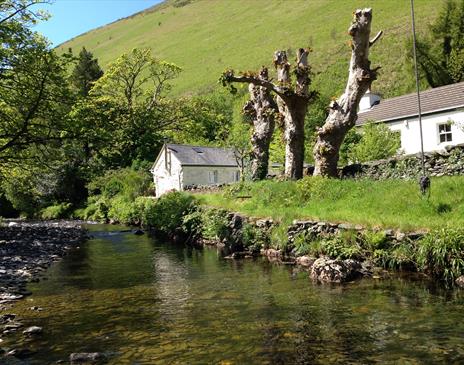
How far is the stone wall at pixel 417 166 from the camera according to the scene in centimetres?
1753

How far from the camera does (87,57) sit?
63562 millimetres

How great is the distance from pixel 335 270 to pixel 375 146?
16.5 m

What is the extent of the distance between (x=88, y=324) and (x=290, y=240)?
29.0 feet

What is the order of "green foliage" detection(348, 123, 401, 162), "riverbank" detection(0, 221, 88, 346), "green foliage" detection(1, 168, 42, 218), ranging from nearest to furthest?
"riverbank" detection(0, 221, 88, 346), "green foliage" detection(348, 123, 401, 162), "green foliage" detection(1, 168, 42, 218)

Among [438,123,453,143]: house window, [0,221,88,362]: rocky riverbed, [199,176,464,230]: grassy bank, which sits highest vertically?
[438,123,453,143]: house window

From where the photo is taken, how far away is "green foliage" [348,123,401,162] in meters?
27.1

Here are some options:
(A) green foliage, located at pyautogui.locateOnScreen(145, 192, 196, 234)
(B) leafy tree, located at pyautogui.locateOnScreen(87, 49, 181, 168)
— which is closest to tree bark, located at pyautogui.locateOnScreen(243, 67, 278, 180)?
(A) green foliage, located at pyautogui.locateOnScreen(145, 192, 196, 234)

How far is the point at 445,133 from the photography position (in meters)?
31.1

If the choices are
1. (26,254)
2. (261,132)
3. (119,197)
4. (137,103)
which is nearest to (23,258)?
(26,254)

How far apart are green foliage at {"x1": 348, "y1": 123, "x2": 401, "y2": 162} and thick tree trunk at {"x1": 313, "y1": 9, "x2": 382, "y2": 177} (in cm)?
753

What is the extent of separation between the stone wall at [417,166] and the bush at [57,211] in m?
38.8

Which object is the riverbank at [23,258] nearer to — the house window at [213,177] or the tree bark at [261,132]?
the tree bark at [261,132]

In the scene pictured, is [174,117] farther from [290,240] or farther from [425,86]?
[290,240]

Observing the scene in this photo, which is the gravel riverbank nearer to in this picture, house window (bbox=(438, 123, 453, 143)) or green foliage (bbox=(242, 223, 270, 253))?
green foliage (bbox=(242, 223, 270, 253))
